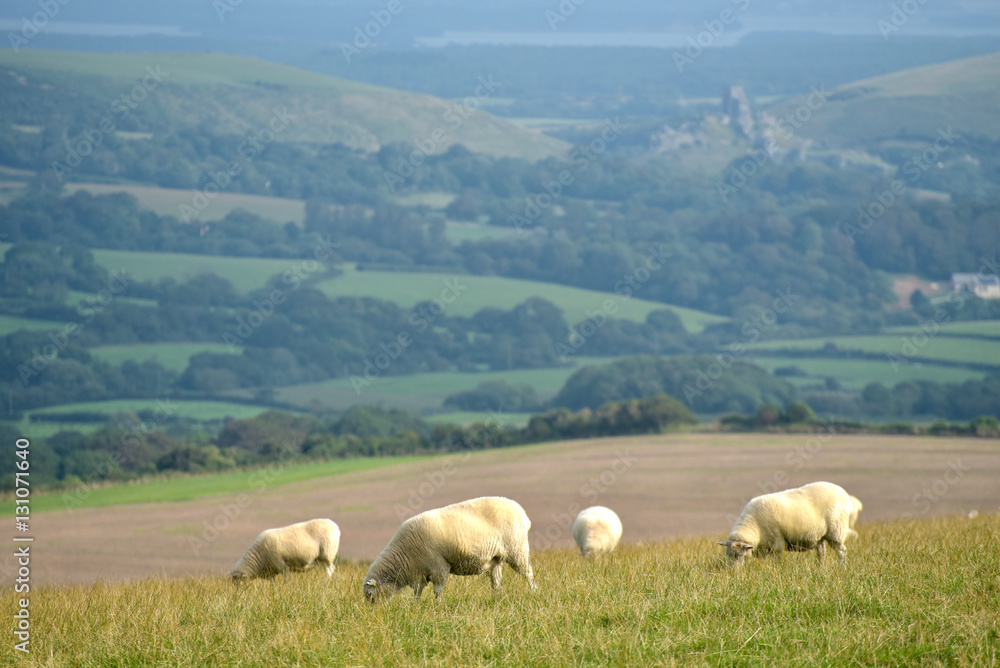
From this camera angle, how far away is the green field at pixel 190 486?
47022mm

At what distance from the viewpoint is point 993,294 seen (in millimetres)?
176125

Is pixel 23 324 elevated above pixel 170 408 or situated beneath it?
elevated above

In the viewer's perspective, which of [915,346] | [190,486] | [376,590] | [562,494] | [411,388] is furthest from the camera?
[411,388]

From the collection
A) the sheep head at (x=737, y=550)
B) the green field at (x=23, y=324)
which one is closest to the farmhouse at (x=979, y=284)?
the green field at (x=23, y=324)

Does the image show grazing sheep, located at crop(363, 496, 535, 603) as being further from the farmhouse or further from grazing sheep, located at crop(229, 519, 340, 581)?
the farmhouse

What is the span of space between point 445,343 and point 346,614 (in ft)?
525

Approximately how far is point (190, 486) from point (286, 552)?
38.3m

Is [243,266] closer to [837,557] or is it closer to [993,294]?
[993,294]

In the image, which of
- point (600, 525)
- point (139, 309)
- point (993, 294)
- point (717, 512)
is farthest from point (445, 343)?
point (600, 525)

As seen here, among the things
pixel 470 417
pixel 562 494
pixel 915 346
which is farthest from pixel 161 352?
pixel 562 494

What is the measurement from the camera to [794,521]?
1240cm

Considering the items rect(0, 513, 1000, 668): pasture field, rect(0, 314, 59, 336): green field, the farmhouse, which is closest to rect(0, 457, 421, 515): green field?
rect(0, 513, 1000, 668): pasture field

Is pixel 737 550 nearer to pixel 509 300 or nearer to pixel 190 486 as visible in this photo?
pixel 190 486

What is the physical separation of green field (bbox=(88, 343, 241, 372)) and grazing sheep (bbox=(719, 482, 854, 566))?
146790mm
